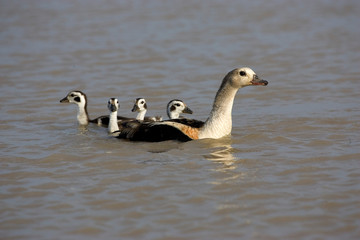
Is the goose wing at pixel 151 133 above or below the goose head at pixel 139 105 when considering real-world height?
below

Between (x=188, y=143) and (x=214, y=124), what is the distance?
53 centimetres

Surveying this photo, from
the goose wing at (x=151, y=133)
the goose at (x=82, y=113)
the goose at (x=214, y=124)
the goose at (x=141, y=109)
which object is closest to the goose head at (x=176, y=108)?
the goose at (x=141, y=109)

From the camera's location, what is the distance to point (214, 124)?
10234 millimetres

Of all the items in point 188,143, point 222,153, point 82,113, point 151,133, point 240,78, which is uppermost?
point 240,78

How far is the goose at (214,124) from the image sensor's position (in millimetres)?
10148

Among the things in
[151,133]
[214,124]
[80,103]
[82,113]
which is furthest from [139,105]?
A: [214,124]

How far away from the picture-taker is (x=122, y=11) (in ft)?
86.2

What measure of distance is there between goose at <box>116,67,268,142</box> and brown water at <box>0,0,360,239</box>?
0.17 meters

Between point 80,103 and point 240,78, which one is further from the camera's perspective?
point 80,103

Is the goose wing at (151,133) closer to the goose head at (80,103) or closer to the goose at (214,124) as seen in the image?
the goose at (214,124)

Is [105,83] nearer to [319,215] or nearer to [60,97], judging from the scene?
[60,97]

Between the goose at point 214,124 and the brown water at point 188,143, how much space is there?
0.17 m

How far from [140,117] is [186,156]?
3032 millimetres

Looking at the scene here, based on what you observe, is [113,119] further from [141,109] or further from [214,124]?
[214,124]
